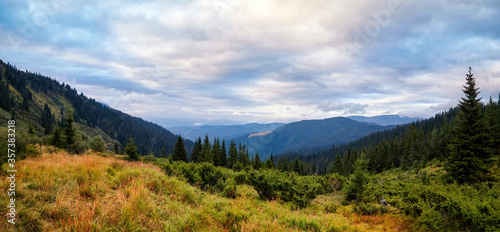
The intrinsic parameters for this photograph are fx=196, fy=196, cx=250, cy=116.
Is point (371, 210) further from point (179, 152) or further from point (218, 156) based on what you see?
point (218, 156)

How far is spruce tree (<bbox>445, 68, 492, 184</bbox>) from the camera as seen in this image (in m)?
20.9

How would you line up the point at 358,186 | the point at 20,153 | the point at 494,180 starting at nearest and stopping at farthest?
the point at 20,153 → the point at 358,186 → the point at 494,180

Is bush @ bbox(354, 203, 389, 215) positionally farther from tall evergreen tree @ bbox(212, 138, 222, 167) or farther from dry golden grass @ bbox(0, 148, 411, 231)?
tall evergreen tree @ bbox(212, 138, 222, 167)

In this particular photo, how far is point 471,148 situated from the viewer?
70.0 feet

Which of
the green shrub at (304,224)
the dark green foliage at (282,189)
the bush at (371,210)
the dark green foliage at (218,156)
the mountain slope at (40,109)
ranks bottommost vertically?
the dark green foliage at (218,156)

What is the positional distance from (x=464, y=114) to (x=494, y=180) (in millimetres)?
7461

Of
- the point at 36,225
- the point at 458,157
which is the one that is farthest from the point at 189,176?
the point at 458,157

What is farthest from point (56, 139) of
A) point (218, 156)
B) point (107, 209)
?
point (107, 209)

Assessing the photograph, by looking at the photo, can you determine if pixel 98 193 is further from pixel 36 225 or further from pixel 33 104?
pixel 33 104

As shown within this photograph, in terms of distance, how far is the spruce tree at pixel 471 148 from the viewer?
824 inches

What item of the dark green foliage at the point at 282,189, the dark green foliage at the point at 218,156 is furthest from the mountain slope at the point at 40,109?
the dark green foliage at the point at 282,189

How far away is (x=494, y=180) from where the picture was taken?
21.1 metres

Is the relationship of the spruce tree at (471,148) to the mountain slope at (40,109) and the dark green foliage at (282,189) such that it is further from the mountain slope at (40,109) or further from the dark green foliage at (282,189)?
the mountain slope at (40,109)

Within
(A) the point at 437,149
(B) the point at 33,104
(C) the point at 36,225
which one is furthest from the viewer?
(B) the point at 33,104
